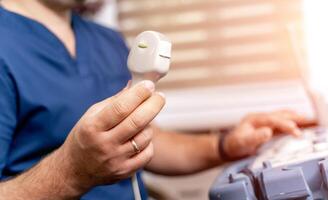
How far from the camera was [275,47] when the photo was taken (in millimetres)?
1299

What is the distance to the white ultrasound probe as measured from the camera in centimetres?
51

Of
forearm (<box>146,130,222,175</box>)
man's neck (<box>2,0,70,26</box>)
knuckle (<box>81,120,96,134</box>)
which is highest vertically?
man's neck (<box>2,0,70,26</box>)

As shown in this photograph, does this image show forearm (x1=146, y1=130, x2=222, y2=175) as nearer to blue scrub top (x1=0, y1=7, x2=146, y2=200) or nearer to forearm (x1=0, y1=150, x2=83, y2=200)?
blue scrub top (x1=0, y1=7, x2=146, y2=200)

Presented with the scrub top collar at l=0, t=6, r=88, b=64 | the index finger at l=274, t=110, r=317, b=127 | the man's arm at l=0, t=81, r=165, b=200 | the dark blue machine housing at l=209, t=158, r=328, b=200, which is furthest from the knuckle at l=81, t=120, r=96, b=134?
the index finger at l=274, t=110, r=317, b=127

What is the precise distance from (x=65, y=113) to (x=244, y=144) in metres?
0.34

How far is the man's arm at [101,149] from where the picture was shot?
1.72ft

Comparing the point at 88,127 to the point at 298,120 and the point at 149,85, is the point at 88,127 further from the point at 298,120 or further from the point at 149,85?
the point at 298,120

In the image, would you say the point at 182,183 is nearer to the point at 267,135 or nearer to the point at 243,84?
the point at 243,84

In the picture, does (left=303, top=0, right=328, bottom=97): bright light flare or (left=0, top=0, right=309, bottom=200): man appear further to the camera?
(left=303, top=0, right=328, bottom=97): bright light flare

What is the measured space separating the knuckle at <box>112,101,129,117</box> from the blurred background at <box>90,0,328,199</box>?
29.4 inches

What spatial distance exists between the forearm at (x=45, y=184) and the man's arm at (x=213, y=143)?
A: 0.40 m

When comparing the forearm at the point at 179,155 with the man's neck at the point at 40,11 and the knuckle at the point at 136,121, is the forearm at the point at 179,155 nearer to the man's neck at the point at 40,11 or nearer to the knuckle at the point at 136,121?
the man's neck at the point at 40,11

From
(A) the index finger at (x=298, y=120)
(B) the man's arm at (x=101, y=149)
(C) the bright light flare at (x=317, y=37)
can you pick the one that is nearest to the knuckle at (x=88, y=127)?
(B) the man's arm at (x=101, y=149)

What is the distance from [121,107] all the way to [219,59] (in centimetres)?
84
